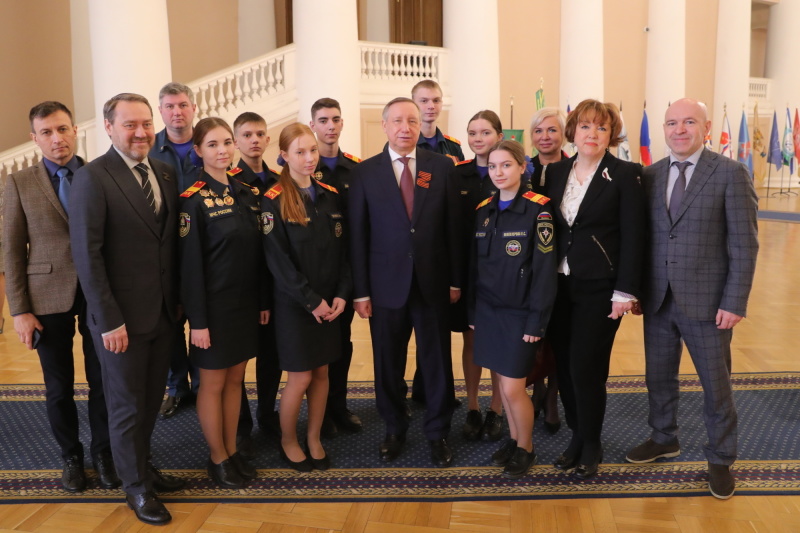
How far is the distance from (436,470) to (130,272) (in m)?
1.74

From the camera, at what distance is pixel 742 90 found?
17.9 meters

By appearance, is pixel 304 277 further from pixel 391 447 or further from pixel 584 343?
pixel 584 343

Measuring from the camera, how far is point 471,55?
11.7 metres

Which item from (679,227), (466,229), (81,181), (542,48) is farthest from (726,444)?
(542,48)

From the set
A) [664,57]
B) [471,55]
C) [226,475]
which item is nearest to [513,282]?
[226,475]

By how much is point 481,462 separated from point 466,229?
1.22 metres

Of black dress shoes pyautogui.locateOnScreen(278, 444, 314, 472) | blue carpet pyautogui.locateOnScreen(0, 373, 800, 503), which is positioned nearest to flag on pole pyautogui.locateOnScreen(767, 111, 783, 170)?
blue carpet pyautogui.locateOnScreen(0, 373, 800, 503)

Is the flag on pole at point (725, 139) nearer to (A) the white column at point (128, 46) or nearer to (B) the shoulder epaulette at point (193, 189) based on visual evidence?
(A) the white column at point (128, 46)

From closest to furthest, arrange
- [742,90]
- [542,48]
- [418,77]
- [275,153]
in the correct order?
[275,153] → [418,77] → [542,48] → [742,90]

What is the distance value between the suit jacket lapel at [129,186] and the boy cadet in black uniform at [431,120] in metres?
1.90

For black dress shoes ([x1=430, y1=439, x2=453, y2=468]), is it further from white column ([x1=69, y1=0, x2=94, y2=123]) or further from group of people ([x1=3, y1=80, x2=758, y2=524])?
white column ([x1=69, y1=0, x2=94, y2=123])

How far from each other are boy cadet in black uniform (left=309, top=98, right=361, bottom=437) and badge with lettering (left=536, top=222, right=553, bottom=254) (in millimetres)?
1096

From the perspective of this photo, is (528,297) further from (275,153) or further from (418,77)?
(418,77)

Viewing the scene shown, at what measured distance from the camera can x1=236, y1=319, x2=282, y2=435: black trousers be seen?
3557 mm
